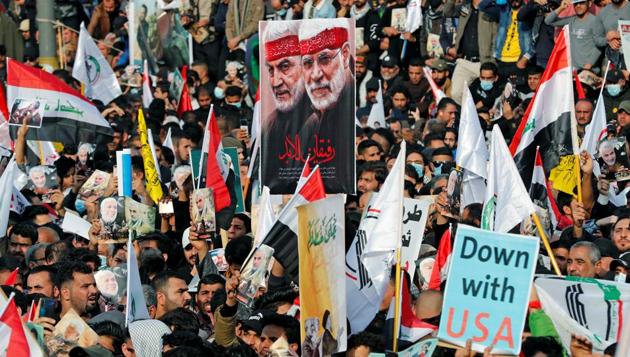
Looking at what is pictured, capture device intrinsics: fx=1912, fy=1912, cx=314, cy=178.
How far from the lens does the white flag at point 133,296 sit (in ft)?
A: 40.0

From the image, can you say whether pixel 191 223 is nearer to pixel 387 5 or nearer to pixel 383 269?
pixel 383 269

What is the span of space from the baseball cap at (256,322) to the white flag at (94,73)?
10007mm

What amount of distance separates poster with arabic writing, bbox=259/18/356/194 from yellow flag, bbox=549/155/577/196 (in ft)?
4.91

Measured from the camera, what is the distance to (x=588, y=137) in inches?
612

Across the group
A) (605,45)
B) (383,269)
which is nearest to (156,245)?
(383,269)

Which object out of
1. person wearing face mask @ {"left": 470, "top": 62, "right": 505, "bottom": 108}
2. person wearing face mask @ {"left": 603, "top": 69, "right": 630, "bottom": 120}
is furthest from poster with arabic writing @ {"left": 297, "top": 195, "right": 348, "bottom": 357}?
person wearing face mask @ {"left": 470, "top": 62, "right": 505, "bottom": 108}

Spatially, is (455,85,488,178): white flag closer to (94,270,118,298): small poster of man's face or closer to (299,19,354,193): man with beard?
(299,19,354,193): man with beard

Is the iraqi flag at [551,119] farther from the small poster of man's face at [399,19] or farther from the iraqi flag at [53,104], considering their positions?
the small poster of man's face at [399,19]

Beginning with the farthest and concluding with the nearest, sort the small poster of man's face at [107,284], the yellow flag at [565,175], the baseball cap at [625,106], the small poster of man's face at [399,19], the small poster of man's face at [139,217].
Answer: the small poster of man's face at [399,19]
the baseball cap at [625,106]
the small poster of man's face at [139,217]
the yellow flag at [565,175]
the small poster of man's face at [107,284]

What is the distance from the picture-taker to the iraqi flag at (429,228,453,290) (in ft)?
41.2

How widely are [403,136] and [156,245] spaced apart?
4.69 m

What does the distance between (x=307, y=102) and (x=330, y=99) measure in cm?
17

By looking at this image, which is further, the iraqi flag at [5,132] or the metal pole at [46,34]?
the metal pole at [46,34]

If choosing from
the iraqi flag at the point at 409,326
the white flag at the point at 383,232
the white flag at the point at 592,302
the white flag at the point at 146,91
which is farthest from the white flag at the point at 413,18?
the white flag at the point at 592,302
